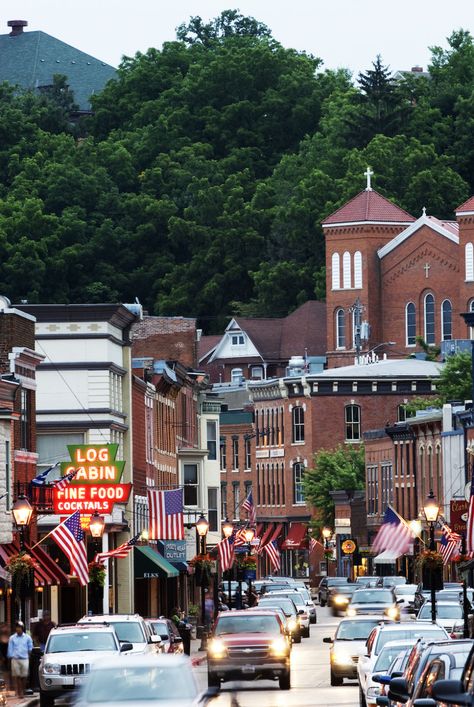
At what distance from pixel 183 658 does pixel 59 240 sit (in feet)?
479

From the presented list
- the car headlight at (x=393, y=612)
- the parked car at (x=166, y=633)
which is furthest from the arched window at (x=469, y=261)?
the parked car at (x=166, y=633)

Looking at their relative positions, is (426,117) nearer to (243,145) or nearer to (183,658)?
(243,145)

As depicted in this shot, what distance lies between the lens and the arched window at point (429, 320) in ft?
500

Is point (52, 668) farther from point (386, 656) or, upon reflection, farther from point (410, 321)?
point (410, 321)

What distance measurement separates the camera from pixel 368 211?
15525 cm

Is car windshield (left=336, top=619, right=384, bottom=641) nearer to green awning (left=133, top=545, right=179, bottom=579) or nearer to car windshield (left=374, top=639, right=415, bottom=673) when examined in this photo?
car windshield (left=374, top=639, right=415, bottom=673)

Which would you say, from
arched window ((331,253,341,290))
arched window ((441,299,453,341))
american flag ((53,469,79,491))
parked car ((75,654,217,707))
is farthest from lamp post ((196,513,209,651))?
arched window ((331,253,341,290))

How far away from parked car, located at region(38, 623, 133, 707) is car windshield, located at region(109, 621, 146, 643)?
2828 millimetres

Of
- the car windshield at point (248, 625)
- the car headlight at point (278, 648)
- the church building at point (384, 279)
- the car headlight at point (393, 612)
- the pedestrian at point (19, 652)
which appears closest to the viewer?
the pedestrian at point (19, 652)

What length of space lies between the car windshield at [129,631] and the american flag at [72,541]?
6.69 meters

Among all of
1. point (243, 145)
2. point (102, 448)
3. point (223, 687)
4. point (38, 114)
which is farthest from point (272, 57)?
point (223, 687)

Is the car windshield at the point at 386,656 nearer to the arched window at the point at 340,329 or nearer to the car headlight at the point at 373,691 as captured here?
the car headlight at the point at 373,691

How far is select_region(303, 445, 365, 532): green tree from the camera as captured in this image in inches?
5325

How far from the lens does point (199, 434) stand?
9781cm
